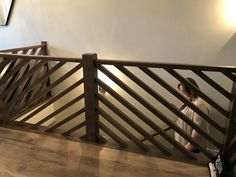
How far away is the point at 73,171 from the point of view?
188cm

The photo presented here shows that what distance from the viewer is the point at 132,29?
11.7ft

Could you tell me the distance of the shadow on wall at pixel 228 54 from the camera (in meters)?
3.17

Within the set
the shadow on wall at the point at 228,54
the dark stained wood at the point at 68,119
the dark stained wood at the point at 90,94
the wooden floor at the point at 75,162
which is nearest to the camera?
the wooden floor at the point at 75,162

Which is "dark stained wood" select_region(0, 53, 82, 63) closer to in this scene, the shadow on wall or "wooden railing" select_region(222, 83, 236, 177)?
"wooden railing" select_region(222, 83, 236, 177)

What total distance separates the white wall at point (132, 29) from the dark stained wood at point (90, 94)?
166cm

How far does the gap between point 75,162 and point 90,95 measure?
0.62 m

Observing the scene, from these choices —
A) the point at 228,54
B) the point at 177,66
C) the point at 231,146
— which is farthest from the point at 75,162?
the point at 228,54

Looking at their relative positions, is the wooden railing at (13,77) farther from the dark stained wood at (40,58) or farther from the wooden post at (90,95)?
the wooden post at (90,95)

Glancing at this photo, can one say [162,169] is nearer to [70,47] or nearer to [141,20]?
[141,20]

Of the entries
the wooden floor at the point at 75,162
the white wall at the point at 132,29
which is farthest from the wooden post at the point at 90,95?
the white wall at the point at 132,29

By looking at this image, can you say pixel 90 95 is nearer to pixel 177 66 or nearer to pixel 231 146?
pixel 177 66

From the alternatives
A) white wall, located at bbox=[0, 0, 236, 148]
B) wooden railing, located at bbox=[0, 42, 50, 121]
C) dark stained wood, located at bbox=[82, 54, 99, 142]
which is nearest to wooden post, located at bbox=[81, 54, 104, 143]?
dark stained wood, located at bbox=[82, 54, 99, 142]

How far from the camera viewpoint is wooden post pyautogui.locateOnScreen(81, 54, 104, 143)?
2.09 metres

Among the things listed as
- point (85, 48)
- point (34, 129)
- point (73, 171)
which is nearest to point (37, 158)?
point (73, 171)
